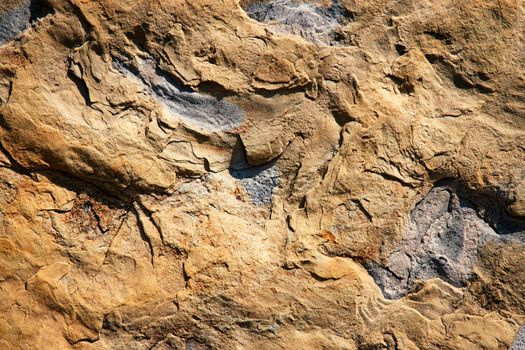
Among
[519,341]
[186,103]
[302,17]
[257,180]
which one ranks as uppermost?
[302,17]

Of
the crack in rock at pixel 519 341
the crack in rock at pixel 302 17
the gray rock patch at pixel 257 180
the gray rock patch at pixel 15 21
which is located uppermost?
the crack in rock at pixel 302 17

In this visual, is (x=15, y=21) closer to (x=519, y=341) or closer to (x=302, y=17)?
(x=302, y=17)

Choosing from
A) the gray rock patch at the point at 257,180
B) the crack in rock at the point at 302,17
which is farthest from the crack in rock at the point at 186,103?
the crack in rock at the point at 302,17

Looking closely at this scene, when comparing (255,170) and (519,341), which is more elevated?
(255,170)

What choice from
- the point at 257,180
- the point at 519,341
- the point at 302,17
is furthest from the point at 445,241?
the point at 302,17

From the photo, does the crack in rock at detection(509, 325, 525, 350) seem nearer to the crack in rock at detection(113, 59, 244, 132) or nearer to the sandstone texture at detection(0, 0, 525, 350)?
the sandstone texture at detection(0, 0, 525, 350)

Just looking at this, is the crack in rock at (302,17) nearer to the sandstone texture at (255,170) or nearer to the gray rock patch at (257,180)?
the sandstone texture at (255,170)

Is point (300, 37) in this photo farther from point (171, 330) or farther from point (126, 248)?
point (171, 330)
